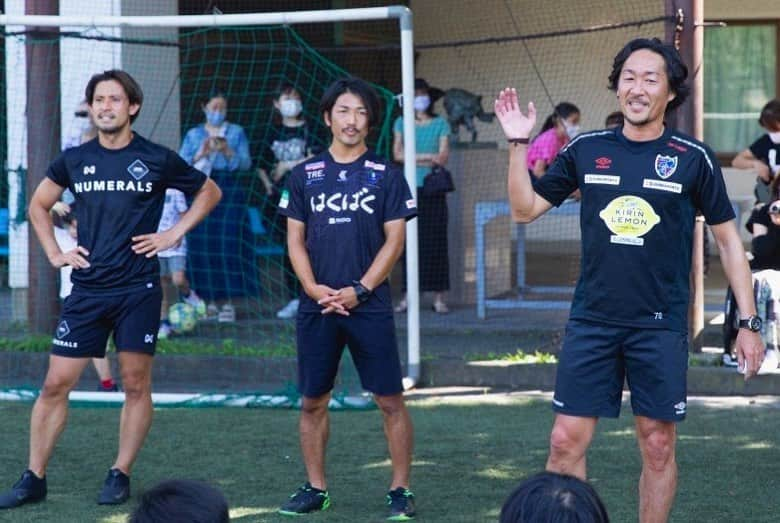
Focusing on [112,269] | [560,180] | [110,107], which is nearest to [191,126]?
[110,107]

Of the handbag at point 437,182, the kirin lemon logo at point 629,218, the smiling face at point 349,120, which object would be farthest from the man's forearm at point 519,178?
the handbag at point 437,182

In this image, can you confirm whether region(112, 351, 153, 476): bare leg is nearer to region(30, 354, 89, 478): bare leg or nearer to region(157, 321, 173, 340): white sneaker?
region(30, 354, 89, 478): bare leg

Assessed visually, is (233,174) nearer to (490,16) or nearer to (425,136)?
(425,136)

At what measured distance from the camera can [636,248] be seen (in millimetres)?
5062

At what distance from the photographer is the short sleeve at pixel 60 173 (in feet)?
21.3

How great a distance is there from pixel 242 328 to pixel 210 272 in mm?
1165

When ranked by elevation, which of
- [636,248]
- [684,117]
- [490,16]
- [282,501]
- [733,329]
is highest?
[490,16]

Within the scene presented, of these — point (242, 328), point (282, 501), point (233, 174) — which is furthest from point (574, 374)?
point (233, 174)

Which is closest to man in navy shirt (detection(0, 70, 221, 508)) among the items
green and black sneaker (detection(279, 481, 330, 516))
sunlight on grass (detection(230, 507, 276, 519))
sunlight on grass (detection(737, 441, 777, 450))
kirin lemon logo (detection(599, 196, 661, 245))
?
sunlight on grass (detection(230, 507, 276, 519))

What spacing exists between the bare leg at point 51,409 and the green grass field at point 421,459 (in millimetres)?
227

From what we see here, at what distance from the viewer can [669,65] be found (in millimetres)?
5086

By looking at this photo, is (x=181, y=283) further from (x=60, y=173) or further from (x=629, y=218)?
(x=629, y=218)

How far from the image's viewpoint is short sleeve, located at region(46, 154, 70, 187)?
6.50 meters

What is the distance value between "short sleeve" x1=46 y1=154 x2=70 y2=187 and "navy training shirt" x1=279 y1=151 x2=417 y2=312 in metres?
1.11
